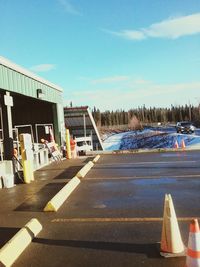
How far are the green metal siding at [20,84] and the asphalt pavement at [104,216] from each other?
331 centimetres

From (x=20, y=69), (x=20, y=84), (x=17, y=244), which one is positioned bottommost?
(x=17, y=244)

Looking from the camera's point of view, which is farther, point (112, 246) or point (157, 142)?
point (157, 142)

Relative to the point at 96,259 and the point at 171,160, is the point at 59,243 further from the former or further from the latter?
the point at 171,160

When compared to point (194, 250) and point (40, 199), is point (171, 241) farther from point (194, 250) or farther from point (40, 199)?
point (40, 199)

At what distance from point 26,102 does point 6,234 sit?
1676 cm

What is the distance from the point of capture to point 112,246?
5816 mm

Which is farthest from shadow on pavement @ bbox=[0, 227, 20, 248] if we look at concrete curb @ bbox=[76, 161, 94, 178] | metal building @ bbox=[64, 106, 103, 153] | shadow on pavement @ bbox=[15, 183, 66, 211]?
metal building @ bbox=[64, 106, 103, 153]

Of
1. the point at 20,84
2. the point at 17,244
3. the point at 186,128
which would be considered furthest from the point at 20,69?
the point at 186,128

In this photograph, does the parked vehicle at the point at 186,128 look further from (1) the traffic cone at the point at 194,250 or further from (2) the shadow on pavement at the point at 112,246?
(1) the traffic cone at the point at 194,250

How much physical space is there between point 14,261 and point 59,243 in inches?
33.5

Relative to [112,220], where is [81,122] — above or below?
above

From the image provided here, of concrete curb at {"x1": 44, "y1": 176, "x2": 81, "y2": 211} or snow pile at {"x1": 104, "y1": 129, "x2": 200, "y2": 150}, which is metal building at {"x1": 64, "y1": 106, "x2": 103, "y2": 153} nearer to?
snow pile at {"x1": 104, "y1": 129, "x2": 200, "y2": 150}

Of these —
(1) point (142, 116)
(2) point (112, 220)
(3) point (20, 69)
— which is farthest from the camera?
(1) point (142, 116)

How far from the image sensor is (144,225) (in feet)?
22.4
